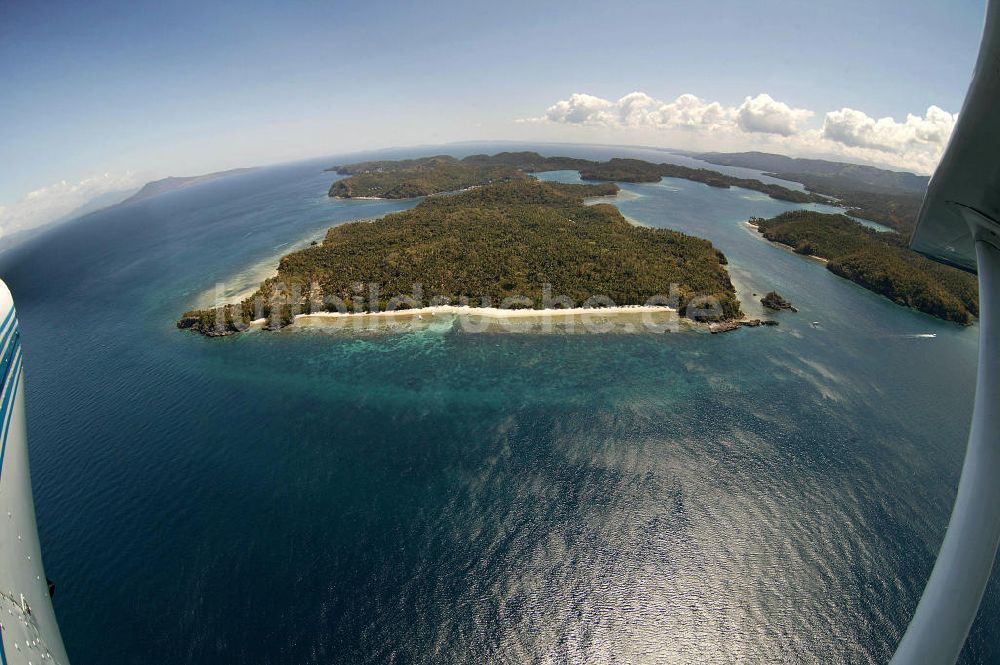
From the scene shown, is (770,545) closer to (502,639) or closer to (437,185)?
(502,639)

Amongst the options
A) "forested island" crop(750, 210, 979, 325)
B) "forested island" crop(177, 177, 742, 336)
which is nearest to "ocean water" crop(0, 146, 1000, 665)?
"forested island" crop(177, 177, 742, 336)

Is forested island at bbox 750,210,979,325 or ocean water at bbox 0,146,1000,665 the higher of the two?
forested island at bbox 750,210,979,325

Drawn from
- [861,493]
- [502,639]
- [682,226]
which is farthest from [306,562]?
[682,226]

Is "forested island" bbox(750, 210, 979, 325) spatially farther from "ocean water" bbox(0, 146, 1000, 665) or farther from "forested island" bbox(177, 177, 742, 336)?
"forested island" bbox(177, 177, 742, 336)

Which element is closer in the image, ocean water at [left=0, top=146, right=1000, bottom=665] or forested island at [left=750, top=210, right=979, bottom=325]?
ocean water at [left=0, top=146, right=1000, bottom=665]

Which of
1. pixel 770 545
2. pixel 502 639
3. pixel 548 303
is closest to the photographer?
pixel 502 639
